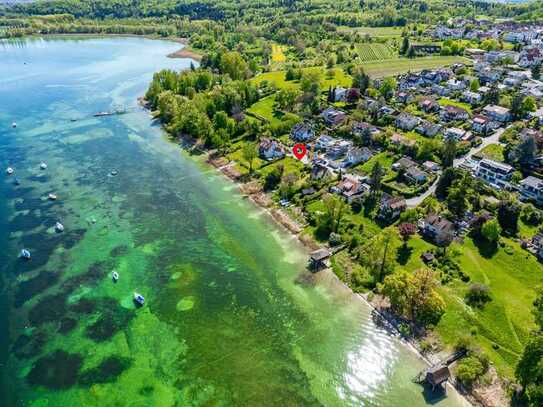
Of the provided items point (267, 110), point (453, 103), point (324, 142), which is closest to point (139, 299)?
point (324, 142)

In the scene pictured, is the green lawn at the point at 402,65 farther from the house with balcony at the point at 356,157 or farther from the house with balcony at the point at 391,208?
the house with balcony at the point at 391,208

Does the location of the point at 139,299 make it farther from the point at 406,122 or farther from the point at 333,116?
the point at 406,122

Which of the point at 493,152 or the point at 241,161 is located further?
the point at 241,161

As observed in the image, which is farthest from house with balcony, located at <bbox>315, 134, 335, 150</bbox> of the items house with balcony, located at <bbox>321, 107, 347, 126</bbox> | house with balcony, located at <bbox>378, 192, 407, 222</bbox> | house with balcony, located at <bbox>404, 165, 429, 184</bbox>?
house with balcony, located at <bbox>378, 192, 407, 222</bbox>

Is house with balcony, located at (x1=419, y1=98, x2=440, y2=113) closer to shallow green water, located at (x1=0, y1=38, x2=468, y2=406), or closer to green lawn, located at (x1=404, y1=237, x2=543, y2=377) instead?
green lawn, located at (x1=404, y1=237, x2=543, y2=377)

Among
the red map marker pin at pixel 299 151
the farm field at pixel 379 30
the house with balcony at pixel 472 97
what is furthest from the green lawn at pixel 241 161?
the farm field at pixel 379 30
